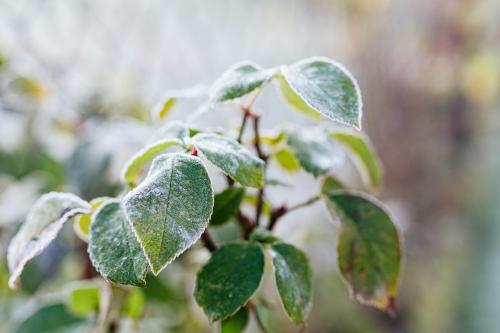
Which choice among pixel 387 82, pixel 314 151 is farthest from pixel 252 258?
pixel 387 82

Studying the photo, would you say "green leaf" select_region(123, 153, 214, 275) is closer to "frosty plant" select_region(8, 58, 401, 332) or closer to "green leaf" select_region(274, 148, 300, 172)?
"frosty plant" select_region(8, 58, 401, 332)

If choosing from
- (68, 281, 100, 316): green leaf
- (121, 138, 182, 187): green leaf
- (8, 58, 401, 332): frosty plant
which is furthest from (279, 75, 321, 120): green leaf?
(68, 281, 100, 316): green leaf

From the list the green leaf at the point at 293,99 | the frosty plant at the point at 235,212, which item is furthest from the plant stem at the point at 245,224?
the green leaf at the point at 293,99

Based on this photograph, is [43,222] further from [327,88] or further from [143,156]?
[327,88]

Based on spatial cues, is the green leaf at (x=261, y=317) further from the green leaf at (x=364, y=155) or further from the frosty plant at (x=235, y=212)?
the green leaf at (x=364, y=155)

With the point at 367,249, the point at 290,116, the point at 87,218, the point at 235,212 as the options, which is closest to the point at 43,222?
the point at 87,218
